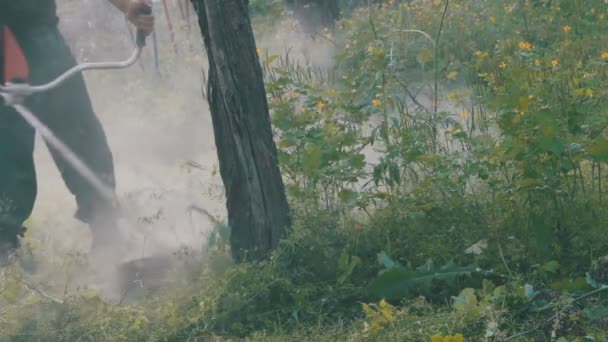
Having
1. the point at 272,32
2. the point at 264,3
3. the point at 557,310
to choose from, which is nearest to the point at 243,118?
the point at 557,310

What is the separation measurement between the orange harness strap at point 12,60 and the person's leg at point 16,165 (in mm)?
221

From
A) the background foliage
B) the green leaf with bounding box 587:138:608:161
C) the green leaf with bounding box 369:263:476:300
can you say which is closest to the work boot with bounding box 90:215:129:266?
the background foliage

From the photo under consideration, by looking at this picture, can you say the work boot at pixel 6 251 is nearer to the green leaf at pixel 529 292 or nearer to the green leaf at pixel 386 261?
the green leaf at pixel 386 261

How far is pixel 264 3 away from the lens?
629 inches

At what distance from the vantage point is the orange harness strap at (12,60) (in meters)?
5.86

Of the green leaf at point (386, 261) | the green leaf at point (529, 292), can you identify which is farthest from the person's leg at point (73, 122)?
the green leaf at point (529, 292)

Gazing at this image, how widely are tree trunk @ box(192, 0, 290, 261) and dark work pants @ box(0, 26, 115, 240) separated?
1.66 meters

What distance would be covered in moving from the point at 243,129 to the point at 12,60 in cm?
211

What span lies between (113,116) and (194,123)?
4.84 feet

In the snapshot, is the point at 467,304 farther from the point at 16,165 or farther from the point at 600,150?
the point at 16,165

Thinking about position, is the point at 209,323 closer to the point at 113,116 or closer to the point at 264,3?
the point at 113,116

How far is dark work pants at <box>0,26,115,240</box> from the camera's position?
586 centimetres

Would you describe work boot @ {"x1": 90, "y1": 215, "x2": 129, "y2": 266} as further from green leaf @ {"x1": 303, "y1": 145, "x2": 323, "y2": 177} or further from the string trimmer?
green leaf @ {"x1": 303, "y1": 145, "x2": 323, "y2": 177}

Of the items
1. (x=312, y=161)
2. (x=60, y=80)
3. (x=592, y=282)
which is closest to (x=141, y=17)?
(x=60, y=80)
